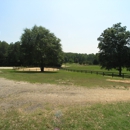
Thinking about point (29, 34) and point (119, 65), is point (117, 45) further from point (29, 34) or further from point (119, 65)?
point (29, 34)

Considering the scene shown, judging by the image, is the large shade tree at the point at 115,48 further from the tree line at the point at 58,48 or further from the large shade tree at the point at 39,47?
the large shade tree at the point at 39,47

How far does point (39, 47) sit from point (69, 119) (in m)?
34.3

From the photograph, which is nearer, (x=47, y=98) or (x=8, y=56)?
(x=47, y=98)

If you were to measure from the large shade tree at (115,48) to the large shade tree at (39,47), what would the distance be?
12.0 metres

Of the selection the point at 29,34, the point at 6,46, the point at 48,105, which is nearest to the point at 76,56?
the point at 6,46

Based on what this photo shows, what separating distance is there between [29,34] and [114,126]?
3819cm

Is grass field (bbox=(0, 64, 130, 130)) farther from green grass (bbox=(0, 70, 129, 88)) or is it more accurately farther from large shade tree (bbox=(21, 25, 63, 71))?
large shade tree (bbox=(21, 25, 63, 71))

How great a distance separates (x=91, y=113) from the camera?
629 cm

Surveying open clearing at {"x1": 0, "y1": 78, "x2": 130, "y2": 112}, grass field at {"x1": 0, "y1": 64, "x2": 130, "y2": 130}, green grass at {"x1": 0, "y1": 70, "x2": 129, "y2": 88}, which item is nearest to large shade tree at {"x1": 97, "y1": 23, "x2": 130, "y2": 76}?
green grass at {"x1": 0, "y1": 70, "x2": 129, "y2": 88}

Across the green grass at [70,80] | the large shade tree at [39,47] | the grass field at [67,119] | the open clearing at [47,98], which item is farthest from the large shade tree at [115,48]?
the grass field at [67,119]

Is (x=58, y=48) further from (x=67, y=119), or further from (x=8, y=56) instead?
(x=8, y=56)

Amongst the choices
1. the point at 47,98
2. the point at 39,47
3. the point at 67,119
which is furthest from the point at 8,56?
the point at 67,119

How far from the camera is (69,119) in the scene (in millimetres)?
5680

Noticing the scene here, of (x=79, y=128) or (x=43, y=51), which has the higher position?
(x=43, y=51)
